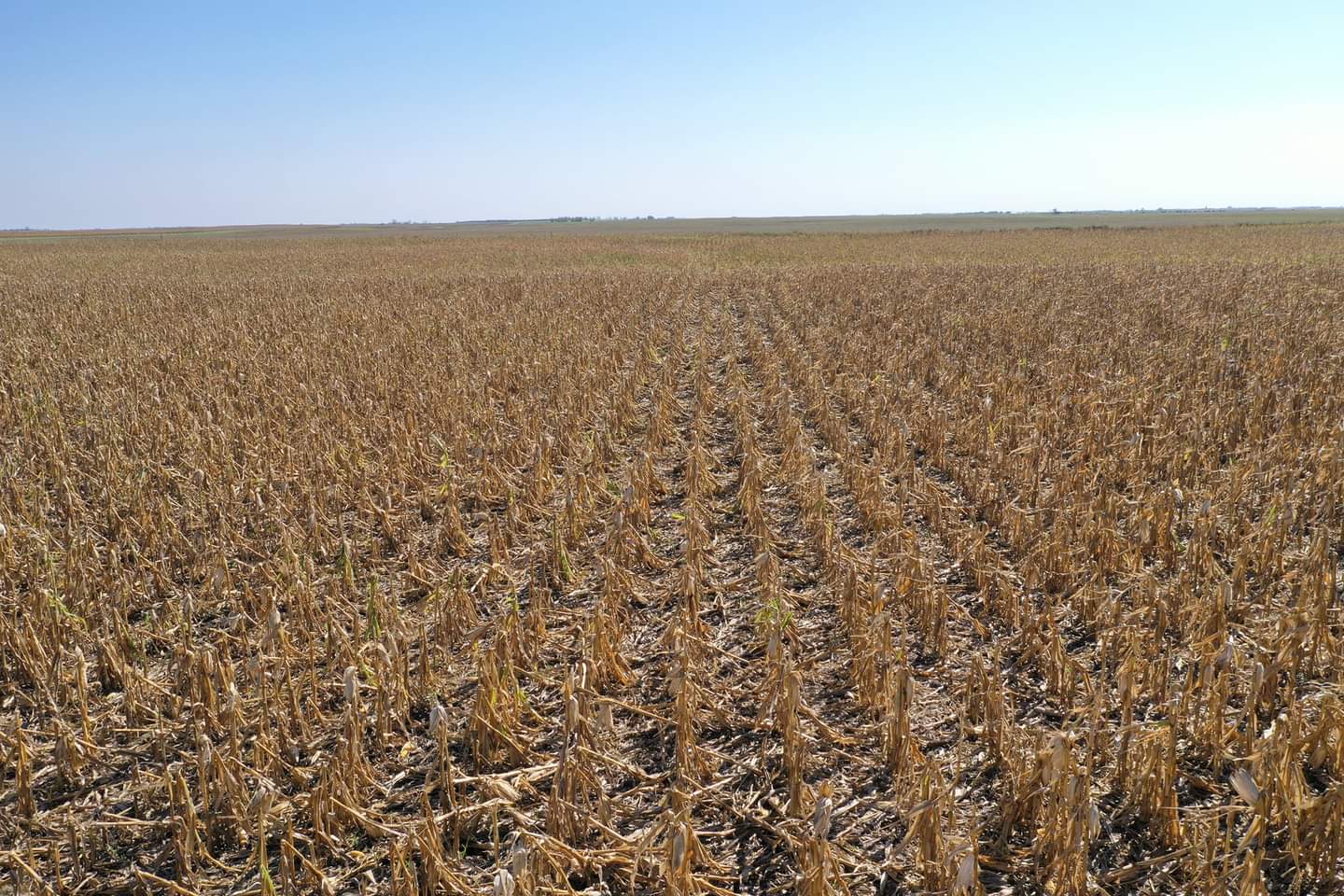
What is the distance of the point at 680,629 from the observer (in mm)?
4098

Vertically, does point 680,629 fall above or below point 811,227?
below

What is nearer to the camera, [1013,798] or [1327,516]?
[1013,798]

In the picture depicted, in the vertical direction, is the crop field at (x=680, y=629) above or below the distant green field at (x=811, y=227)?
below

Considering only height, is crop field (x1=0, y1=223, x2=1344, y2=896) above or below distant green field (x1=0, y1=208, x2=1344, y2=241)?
below

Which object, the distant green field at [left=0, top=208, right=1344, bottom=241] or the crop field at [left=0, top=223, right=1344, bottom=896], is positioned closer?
the crop field at [left=0, top=223, right=1344, bottom=896]

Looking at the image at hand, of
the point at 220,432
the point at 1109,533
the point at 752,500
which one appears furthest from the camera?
the point at 220,432

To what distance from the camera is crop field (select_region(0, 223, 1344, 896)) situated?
3.01 m

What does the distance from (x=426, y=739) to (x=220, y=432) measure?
222 inches

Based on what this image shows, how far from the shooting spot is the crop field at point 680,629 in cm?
301

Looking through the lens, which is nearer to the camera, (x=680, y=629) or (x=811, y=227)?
(x=680, y=629)

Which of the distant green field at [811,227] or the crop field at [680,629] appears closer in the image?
the crop field at [680,629]

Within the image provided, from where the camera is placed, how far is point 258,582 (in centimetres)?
538

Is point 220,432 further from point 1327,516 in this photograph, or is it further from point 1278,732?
point 1327,516

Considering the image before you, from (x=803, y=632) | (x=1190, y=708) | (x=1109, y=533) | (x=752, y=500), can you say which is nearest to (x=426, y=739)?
(x=803, y=632)
